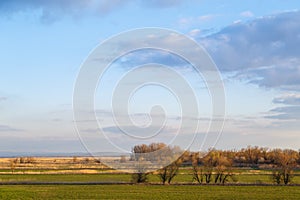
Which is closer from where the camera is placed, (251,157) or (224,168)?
(224,168)

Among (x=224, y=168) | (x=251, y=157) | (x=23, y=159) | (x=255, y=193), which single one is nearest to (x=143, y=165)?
(x=224, y=168)

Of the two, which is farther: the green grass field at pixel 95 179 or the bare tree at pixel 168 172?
the green grass field at pixel 95 179

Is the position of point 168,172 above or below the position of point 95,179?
above

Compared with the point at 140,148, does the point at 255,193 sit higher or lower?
lower

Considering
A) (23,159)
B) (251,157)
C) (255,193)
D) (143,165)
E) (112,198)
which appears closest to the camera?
(112,198)

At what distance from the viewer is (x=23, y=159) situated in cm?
13288

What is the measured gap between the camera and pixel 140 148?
60.7 meters

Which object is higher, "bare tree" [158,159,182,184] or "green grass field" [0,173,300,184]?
"bare tree" [158,159,182,184]

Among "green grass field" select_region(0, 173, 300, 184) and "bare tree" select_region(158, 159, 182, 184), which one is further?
"green grass field" select_region(0, 173, 300, 184)

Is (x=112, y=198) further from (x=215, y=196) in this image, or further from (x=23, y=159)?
(x=23, y=159)

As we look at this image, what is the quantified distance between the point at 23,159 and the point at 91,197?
10029cm

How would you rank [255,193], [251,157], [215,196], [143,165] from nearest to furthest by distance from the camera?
[215,196]
[255,193]
[143,165]
[251,157]

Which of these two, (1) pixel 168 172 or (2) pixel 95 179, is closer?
(1) pixel 168 172

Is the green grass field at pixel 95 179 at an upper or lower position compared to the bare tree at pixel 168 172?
lower
